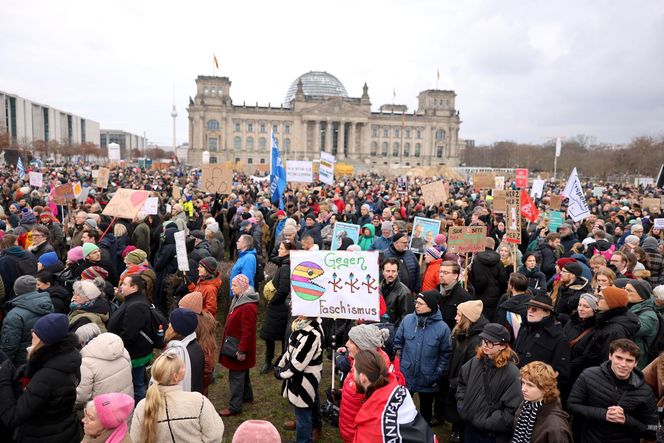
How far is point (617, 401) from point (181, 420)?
10.7 feet

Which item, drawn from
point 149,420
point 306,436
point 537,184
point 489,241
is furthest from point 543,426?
point 537,184

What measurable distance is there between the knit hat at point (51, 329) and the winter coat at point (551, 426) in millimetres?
3559

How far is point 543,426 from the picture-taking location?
342 cm

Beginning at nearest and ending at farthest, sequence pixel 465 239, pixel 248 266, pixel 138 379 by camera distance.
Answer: pixel 138 379
pixel 248 266
pixel 465 239

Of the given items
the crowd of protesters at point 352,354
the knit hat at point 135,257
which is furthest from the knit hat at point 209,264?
the knit hat at point 135,257

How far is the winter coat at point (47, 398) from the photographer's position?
10.9 feet

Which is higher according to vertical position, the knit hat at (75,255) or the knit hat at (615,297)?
the knit hat at (615,297)

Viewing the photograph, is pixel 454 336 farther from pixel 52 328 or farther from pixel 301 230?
pixel 301 230

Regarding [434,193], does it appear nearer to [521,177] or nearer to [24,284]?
[521,177]

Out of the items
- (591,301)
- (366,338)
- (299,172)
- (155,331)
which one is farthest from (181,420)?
(299,172)

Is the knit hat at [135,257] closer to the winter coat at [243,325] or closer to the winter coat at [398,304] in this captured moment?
the winter coat at [243,325]

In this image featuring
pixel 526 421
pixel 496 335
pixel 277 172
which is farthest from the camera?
pixel 277 172

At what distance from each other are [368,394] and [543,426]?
1.35 m

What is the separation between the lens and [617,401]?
3646 mm
